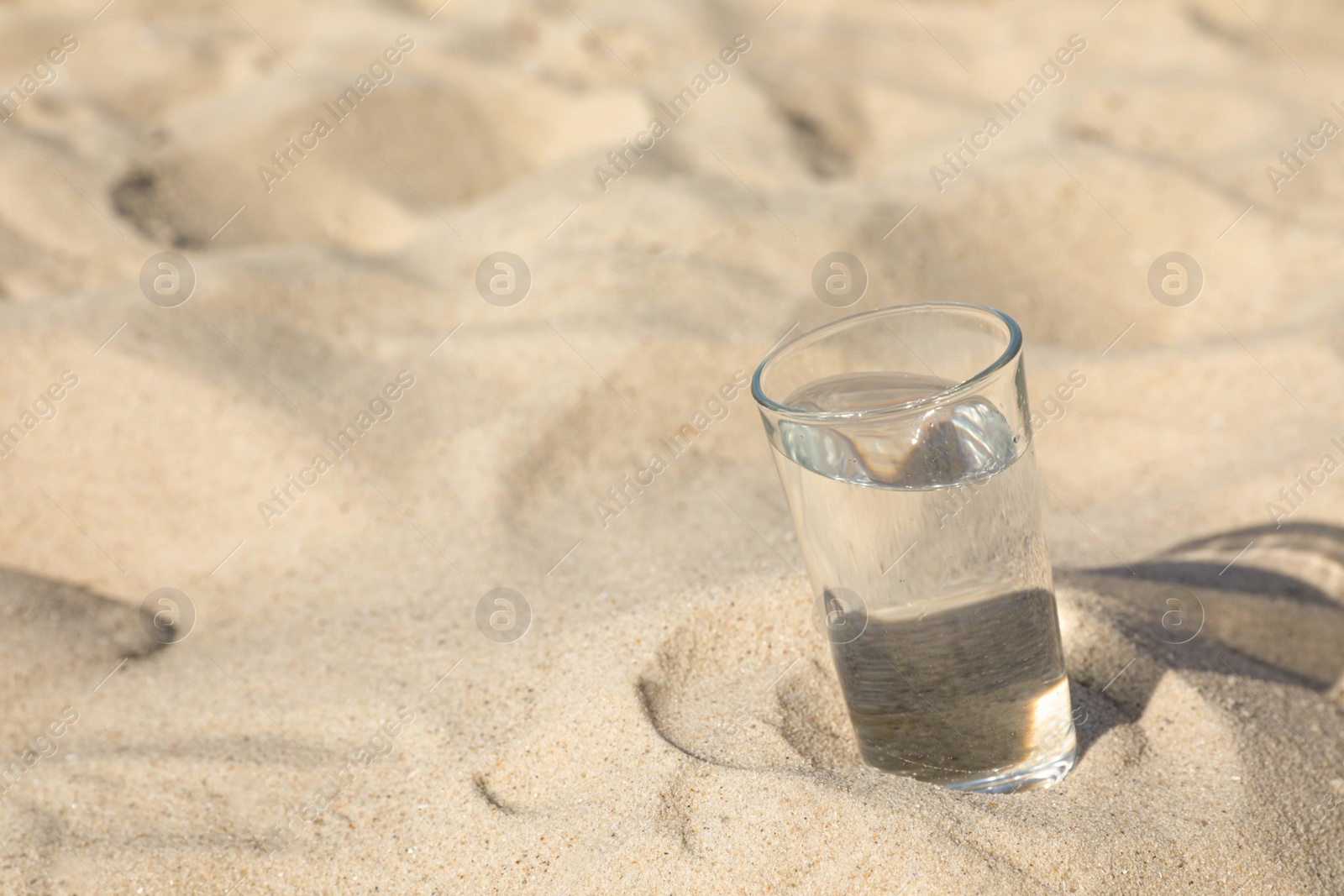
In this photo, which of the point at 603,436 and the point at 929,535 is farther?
the point at 603,436

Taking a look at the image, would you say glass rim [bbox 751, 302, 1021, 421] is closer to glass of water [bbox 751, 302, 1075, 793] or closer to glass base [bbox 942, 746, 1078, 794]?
glass of water [bbox 751, 302, 1075, 793]

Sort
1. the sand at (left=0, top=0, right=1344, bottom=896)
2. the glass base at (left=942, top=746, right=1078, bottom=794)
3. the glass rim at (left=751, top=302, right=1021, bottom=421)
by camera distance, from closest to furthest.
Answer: the glass rim at (left=751, top=302, right=1021, bottom=421), the glass base at (left=942, top=746, right=1078, bottom=794), the sand at (left=0, top=0, right=1344, bottom=896)

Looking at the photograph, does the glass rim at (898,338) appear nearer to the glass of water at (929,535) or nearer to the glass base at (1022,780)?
the glass of water at (929,535)

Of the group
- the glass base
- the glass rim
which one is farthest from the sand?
the glass rim

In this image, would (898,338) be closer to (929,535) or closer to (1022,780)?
(929,535)

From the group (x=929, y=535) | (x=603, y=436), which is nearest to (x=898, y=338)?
(x=929, y=535)

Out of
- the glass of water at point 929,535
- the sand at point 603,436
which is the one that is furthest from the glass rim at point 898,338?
the sand at point 603,436

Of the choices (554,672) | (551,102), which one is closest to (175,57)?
(551,102)
